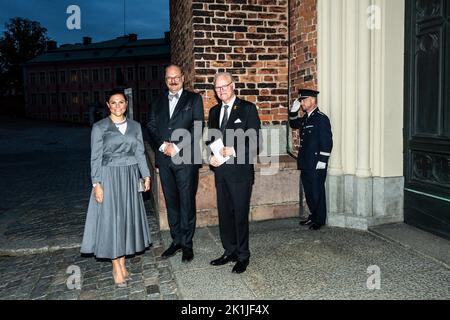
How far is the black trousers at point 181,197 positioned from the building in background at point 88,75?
162ft

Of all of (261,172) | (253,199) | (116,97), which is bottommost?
(253,199)

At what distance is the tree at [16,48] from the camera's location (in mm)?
68375

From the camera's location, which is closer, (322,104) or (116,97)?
(116,97)

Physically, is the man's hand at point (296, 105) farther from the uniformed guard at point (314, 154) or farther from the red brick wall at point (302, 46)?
the red brick wall at point (302, 46)

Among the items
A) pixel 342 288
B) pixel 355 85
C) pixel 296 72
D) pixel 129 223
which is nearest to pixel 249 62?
pixel 296 72

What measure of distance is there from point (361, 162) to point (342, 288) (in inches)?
86.3

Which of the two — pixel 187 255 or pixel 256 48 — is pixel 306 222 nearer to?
pixel 187 255

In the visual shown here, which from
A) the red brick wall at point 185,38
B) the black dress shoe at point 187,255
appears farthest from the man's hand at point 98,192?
the red brick wall at point 185,38

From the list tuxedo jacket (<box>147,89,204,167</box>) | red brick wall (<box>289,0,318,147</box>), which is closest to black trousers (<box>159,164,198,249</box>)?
tuxedo jacket (<box>147,89,204,167</box>)

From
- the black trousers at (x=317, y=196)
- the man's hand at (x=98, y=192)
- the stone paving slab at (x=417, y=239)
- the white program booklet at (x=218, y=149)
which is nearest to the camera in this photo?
the man's hand at (x=98, y=192)

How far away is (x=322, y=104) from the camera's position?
213 inches

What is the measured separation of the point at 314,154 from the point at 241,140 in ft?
5.84

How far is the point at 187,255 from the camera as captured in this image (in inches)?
168
